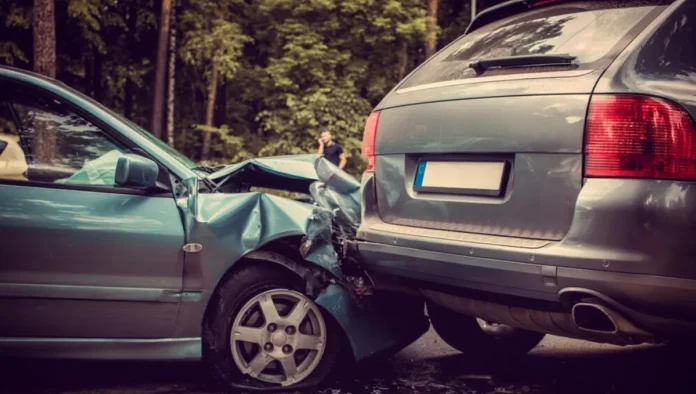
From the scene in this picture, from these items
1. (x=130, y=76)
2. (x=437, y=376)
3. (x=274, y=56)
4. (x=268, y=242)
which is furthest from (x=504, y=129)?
(x=130, y=76)

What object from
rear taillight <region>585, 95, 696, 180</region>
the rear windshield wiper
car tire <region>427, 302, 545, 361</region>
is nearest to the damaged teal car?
car tire <region>427, 302, 545, 361</region>

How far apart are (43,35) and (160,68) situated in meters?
10.1

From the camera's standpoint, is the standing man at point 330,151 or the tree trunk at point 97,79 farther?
the tree trunk at point 97,79

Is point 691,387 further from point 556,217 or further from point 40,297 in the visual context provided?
point 40,297

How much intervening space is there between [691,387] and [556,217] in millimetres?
1796

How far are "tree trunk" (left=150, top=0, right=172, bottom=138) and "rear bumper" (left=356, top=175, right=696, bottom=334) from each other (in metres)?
19.0

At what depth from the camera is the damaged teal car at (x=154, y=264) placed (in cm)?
316

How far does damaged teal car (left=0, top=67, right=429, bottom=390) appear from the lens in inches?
125

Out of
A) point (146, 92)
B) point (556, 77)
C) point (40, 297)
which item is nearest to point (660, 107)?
point (556, 77)

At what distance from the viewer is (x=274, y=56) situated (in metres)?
22.7

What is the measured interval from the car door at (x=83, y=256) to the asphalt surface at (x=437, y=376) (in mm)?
453

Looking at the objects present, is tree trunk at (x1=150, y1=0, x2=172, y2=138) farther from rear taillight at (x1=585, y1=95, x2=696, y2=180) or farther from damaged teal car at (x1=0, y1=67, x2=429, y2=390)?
rear taillight at (x1=585, y1=95, x2=696, y2=180)

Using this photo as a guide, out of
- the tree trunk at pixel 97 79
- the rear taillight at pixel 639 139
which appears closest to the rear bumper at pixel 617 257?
the rear taillight at pixel 639 139

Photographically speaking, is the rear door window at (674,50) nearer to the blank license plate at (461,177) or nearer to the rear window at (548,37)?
the rear window at (548,37)
